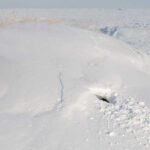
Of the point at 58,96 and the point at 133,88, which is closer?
the point at 58,96

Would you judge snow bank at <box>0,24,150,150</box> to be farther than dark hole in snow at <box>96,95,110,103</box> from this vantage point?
No

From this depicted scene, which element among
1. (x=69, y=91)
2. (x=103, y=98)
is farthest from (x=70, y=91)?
(x=103, y=98)

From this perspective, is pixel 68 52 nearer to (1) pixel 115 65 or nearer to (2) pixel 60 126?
(1) pixel 115 65

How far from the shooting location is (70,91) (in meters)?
5.03

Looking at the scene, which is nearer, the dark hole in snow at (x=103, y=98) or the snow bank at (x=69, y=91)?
the snow bank at (x=69, y=91)

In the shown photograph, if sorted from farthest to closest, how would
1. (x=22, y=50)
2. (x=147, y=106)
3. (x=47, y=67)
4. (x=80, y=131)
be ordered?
(x=22, y=50)
(x=47, y=67)
(x=147, y=106)
(x=80, y=131)

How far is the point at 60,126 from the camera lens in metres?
4.45

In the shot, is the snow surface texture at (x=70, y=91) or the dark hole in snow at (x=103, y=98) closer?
the snow surface texture at (x=70, y=91)

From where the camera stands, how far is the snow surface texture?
4.26 m

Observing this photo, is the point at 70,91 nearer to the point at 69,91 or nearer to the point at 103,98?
the point at 69,91

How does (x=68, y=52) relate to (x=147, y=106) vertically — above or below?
above

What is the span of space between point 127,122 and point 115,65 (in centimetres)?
146

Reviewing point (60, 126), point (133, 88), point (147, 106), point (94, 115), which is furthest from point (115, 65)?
point (60, 126)

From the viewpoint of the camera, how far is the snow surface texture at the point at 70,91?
4262 mm
